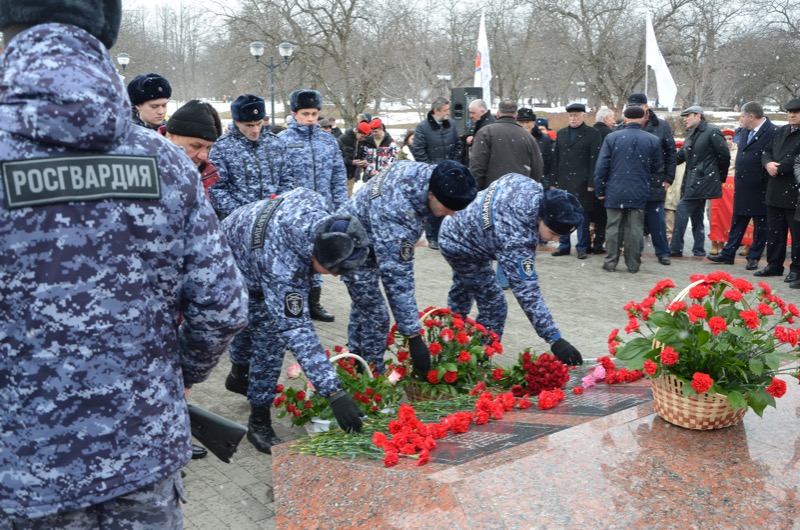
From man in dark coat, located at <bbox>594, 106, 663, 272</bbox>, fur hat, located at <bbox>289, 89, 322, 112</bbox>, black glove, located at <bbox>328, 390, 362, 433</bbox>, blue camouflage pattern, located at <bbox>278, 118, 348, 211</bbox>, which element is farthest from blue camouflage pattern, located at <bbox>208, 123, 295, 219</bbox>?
man in dark coat, located at <bbox>594, 106, 663, 272</bbox>

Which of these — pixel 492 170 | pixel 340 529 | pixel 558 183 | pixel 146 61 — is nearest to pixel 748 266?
pixel 558 183

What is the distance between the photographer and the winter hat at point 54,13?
161 cm

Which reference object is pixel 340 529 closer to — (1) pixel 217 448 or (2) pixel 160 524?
(1) pixel 217 448

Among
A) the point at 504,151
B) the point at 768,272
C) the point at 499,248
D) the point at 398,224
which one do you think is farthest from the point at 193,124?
the point at 768,272

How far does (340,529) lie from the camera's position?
112 inches

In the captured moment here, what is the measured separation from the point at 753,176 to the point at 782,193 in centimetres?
63

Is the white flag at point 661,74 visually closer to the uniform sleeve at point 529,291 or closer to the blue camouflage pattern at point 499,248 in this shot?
the blue camouflage pattern at point 499,248

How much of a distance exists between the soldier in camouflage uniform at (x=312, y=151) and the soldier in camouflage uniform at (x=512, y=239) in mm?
1713

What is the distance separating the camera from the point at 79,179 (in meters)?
1.62

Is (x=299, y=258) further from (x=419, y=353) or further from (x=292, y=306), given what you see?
(x=419, y=353)

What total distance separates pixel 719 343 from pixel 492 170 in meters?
5.72

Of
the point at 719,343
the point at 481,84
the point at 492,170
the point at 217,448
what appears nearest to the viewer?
the point at 217,448

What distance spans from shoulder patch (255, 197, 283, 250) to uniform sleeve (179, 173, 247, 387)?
5.86 ft

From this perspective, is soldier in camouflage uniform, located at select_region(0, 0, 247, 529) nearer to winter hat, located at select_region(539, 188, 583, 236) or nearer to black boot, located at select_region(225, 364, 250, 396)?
winter hat, located at select_region(539, 188, 583, 236)
